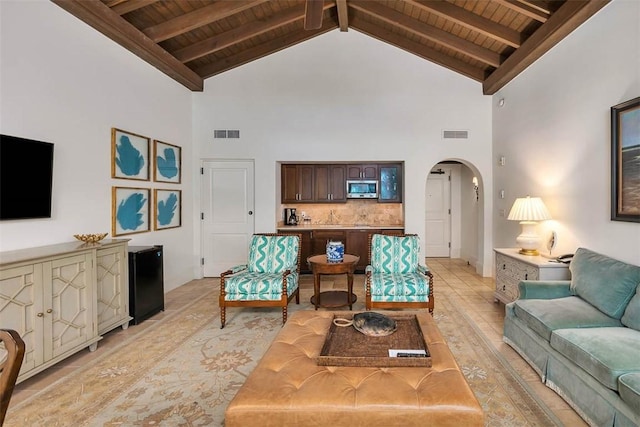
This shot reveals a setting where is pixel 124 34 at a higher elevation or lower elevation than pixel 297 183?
higher

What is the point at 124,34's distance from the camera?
3.80 meters

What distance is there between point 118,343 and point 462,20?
5542 millimetres

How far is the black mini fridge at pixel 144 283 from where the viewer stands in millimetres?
3568

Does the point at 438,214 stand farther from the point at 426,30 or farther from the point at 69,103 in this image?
the point at 69,103

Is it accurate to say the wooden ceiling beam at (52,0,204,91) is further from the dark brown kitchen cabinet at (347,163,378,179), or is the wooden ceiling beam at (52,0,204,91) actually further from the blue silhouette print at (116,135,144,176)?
the dark brown kitchen cabinet at (347,163,378,179)

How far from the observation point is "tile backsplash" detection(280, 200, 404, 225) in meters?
6.54

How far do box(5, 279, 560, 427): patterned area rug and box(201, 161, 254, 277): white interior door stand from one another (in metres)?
2.38

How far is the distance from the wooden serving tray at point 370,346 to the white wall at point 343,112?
382cm

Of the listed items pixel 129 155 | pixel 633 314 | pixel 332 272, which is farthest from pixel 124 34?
pixel 633 314

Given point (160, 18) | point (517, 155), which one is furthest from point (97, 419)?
point (517, 155)

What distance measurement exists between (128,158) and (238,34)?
8.21 feet

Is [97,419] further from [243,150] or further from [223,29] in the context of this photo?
[223,29]

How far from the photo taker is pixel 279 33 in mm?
5582

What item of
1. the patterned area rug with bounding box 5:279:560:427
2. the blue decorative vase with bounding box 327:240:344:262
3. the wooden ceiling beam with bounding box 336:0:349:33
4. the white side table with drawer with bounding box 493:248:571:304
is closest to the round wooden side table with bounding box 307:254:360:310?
the blue decorative vase with bounding box 327:240:344:262
